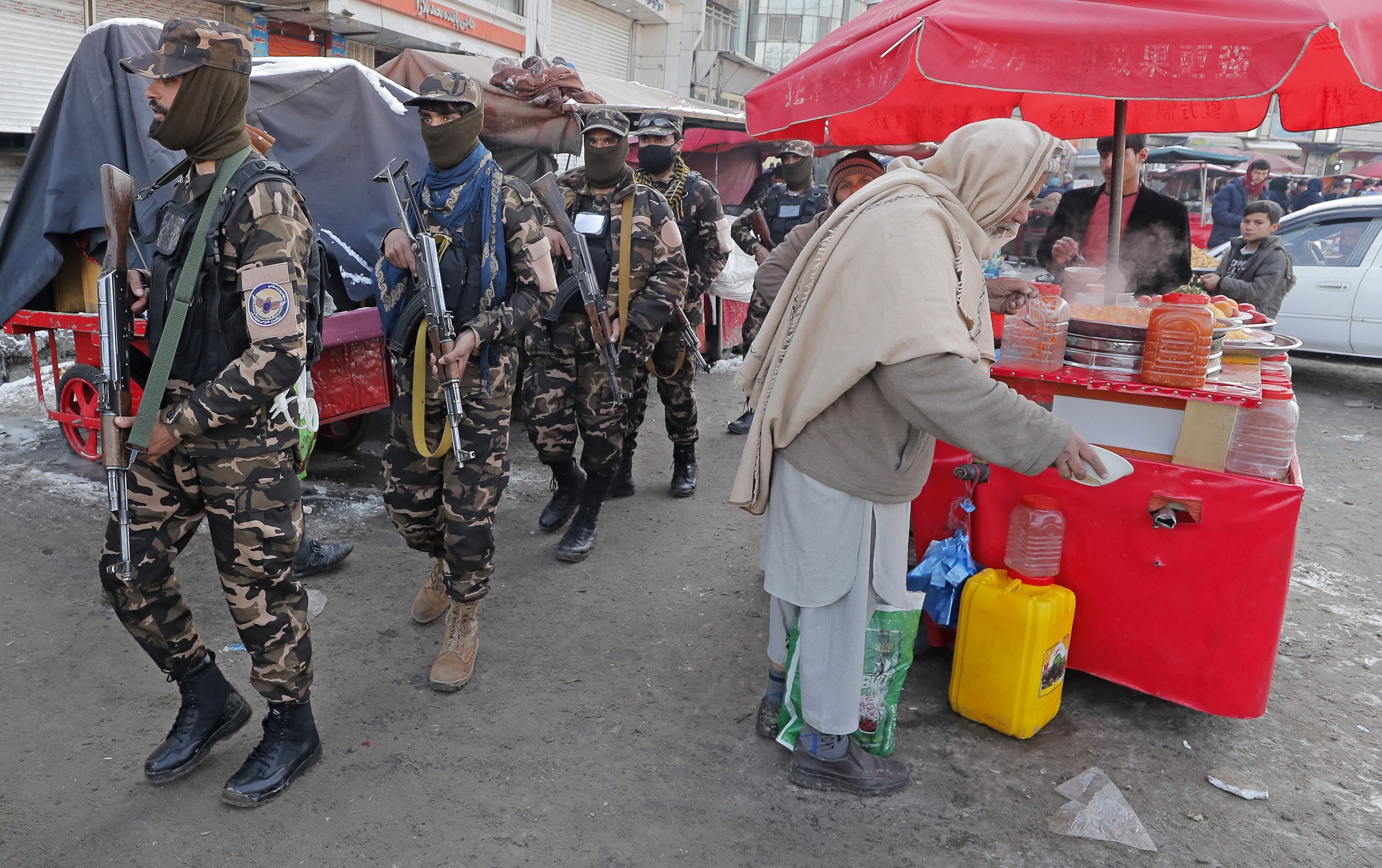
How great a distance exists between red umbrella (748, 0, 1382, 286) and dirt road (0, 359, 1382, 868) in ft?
6.02

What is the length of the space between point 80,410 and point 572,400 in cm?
264

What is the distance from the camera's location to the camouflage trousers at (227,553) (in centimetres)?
244

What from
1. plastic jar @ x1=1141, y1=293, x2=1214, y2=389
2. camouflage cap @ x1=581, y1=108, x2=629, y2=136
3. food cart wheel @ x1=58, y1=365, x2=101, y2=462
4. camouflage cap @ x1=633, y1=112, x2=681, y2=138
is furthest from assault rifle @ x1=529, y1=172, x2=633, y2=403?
food cart wheel @ x1=58, y1=365, x2=101, y2=462

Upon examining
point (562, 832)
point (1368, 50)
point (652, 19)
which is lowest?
point (562, 832)

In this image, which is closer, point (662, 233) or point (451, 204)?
point (451, 204)

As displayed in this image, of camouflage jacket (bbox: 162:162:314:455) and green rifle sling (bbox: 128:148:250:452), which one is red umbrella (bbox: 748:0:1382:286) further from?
green rifle sling (bbox: 128:148:250:452)

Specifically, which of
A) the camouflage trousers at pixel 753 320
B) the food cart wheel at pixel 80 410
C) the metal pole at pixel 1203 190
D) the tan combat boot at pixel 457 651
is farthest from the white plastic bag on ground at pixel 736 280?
the metal pole at pixel 1203 190

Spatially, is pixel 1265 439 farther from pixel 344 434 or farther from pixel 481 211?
pixel 344 434

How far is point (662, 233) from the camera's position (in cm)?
449

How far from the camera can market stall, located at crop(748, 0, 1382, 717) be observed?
2.83 meters

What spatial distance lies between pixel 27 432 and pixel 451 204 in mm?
4351

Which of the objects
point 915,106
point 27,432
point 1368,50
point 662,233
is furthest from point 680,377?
point 27,432

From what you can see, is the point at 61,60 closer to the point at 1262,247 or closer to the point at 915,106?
the point at 915,106

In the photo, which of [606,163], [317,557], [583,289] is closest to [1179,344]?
[583,289]
